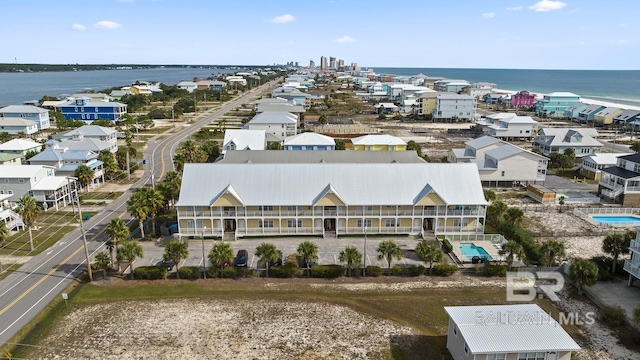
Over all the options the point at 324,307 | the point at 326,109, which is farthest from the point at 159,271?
the point at 326,109

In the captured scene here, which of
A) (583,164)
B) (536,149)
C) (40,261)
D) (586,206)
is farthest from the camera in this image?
(536,149)

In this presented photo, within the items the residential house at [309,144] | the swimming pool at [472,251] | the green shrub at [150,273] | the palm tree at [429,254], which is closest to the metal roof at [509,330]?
the palm tree at [429,254]

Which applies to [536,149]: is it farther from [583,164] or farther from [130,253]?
[130,253]

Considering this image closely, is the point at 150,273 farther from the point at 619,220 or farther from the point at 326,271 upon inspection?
the point at 619,220

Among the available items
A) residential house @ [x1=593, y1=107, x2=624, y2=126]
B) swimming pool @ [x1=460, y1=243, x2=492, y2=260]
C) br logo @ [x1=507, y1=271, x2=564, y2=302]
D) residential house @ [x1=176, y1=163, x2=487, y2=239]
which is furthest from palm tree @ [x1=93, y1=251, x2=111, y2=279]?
residential house @ [x1=593, y1=107, x2=624, y2=126]

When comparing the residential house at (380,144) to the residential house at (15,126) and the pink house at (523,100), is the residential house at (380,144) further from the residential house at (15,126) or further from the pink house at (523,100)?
the pink house at (523,100)

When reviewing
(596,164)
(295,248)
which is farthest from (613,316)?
(596,164)
